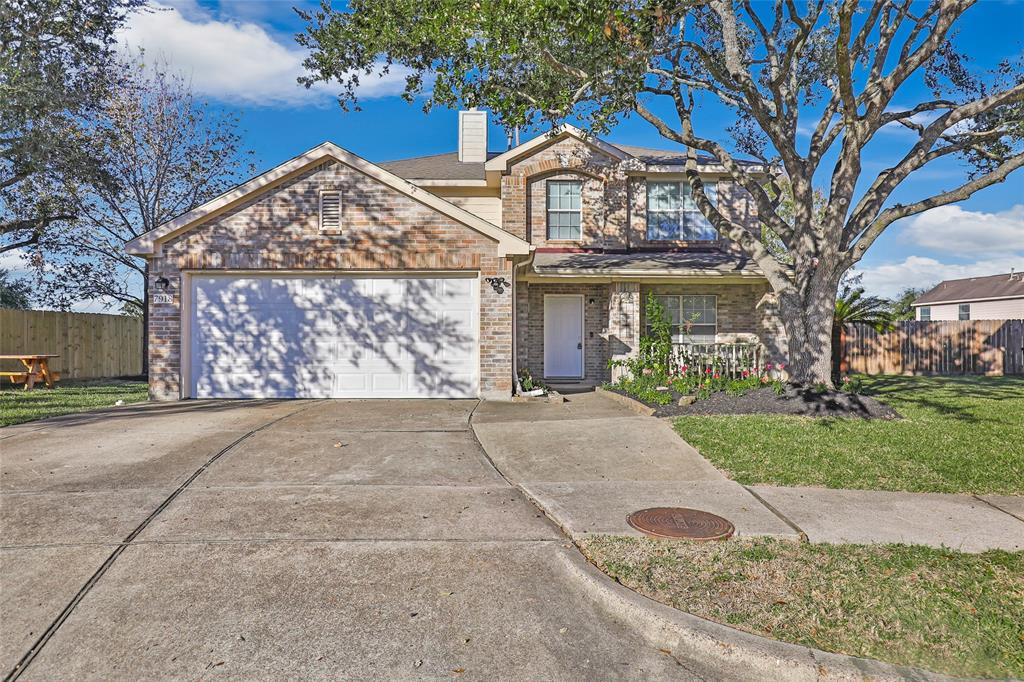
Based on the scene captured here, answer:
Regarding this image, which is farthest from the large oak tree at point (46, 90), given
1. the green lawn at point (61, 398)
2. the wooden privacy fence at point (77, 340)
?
the green lawn at point (61, 398)

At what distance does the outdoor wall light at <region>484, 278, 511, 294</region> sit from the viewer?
11391 millimetres

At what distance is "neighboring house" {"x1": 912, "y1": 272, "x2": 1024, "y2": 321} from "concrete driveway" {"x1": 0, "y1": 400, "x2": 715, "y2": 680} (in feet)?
119

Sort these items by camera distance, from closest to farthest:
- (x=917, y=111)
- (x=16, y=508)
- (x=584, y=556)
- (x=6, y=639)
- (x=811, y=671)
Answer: (x=811, y=671)
(x=6, y=639)
(x=584, y=556)
(x=16, y=508)
(x=917, y=111)

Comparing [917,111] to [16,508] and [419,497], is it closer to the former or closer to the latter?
[419,497]

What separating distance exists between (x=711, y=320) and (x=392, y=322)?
8.51m

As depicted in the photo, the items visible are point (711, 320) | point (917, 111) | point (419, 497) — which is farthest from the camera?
point (711, 320)

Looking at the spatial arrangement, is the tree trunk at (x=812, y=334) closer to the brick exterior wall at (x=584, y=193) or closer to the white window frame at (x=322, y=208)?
the brick exterior wall at (x=584, y=193)

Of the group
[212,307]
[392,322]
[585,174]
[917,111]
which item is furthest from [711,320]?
[212,307]

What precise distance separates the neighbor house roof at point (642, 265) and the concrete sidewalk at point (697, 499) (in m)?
6.41

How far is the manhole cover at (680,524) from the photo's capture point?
173 inches

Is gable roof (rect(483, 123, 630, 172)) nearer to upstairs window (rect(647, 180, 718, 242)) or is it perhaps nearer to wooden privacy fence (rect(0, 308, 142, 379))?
upstairs window (rect(647, 180, 718, 242))

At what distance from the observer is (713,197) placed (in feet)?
53.0

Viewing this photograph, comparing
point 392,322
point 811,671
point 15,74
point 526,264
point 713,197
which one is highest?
point 15,74

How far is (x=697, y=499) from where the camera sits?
5.39 m
